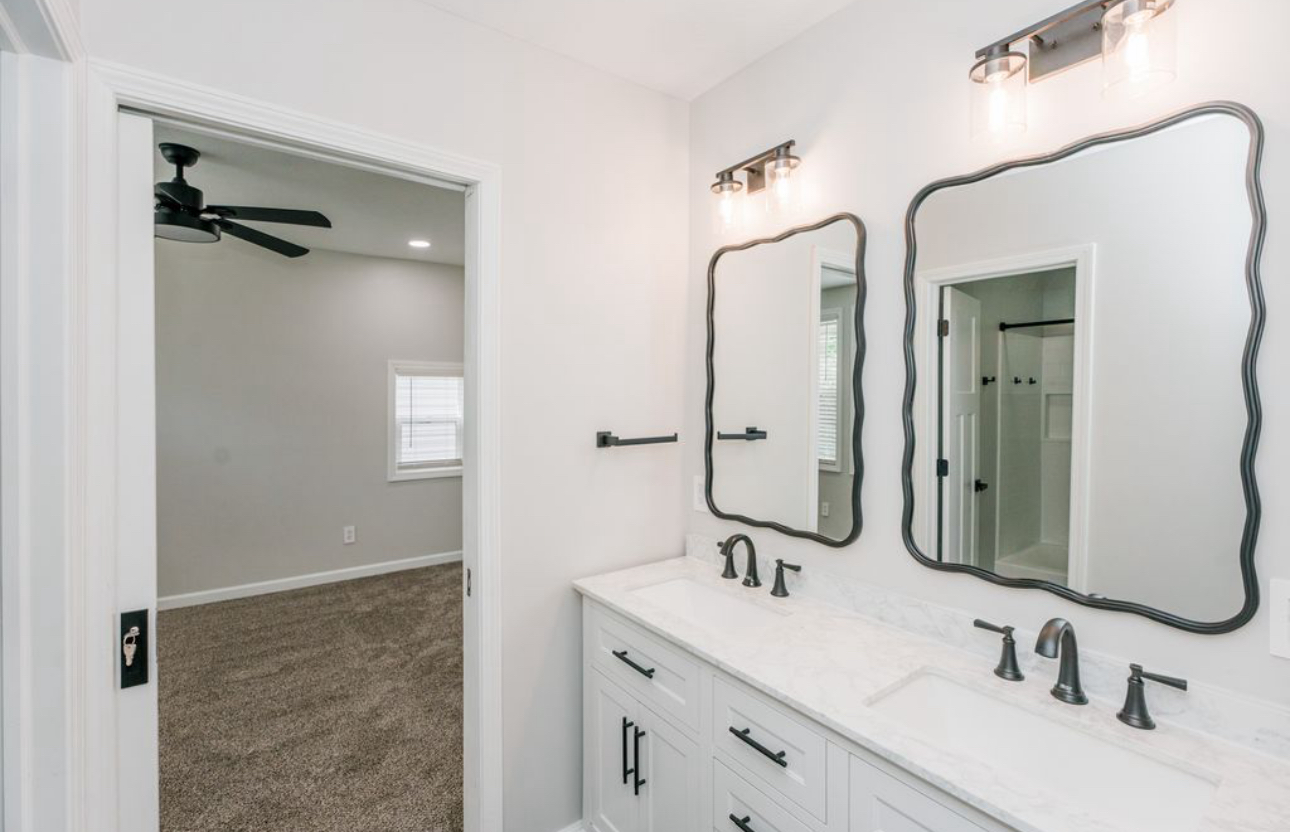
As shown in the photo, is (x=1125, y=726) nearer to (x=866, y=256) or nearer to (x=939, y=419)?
(x=939, y=419)

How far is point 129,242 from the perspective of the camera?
132cm

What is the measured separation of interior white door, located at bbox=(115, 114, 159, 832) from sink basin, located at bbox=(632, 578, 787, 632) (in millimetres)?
1264

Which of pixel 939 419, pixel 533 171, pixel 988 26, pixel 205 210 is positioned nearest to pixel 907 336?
pixel 939 419

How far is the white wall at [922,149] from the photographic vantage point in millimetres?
1037

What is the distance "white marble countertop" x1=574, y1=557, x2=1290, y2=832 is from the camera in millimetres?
884

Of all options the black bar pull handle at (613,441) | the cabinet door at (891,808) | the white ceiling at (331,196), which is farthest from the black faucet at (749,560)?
the white ceiling at (331,196)

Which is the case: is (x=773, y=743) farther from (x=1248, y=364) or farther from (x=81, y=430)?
(x=81, y=430)

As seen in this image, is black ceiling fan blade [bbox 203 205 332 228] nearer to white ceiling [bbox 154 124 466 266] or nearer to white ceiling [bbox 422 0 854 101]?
white ceiling [bbox 154 124 466 266]

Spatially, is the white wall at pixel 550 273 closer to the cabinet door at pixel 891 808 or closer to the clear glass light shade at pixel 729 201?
the clear glass light shade at pixel 729 201

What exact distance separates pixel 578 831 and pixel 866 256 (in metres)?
2.09

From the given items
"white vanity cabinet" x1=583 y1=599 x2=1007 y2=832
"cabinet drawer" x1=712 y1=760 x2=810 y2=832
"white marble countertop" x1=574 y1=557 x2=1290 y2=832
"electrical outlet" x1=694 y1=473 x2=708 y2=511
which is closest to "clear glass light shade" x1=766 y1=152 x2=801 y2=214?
"electrical outlet" x1=694 y1=473 x2=708 y2=511

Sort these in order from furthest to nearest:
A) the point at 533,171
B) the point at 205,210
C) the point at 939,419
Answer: the point at 205,210 < the point at 533,171 < the point at 939,419

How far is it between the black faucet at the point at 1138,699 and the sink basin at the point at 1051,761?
3.1 inches

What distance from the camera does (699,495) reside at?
2.25 m
